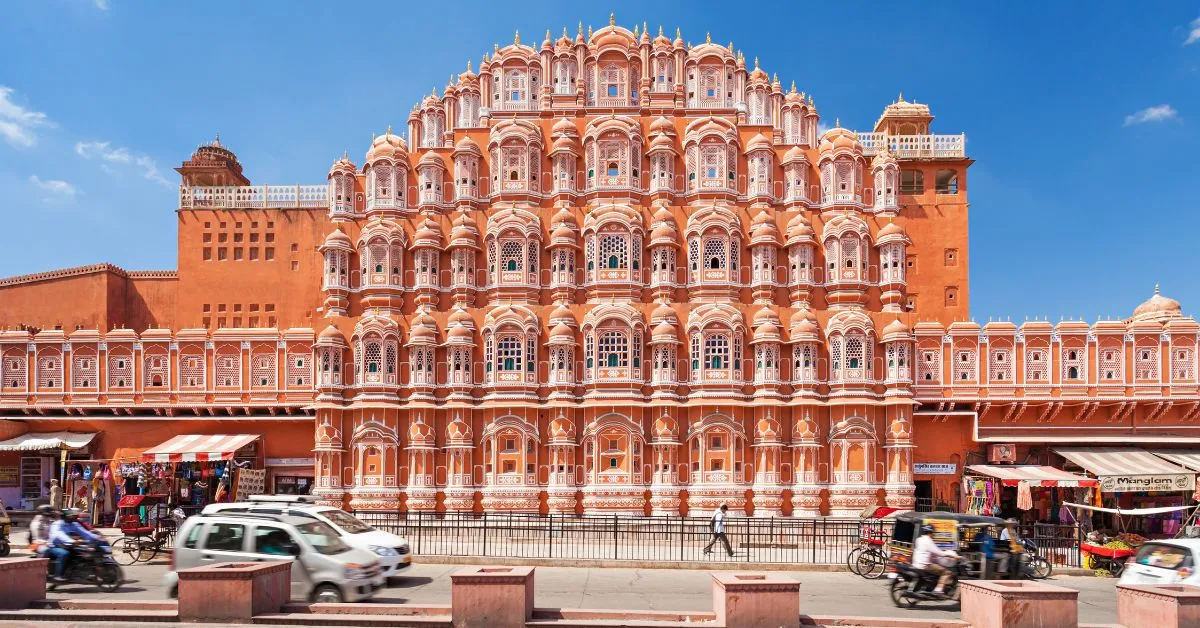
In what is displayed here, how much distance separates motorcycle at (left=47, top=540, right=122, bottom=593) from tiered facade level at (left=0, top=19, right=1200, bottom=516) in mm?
15918

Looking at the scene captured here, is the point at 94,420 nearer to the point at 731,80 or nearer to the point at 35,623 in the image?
the point at 35,623

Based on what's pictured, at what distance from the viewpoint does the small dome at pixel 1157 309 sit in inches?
1404

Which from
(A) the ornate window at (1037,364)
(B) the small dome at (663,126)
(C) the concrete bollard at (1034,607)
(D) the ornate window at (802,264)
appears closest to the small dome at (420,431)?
(B) the small dome at (663,126)

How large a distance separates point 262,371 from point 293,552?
2070 centimetres

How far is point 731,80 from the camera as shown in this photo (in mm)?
38125

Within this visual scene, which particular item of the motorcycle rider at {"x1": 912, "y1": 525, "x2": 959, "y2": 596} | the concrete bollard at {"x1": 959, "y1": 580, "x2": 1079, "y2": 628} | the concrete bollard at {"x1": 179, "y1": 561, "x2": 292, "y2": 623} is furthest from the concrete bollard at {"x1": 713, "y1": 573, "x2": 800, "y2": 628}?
the concrete bollard at {"x1": 179, "y1": 561, "x2": 292, "y2": 623}

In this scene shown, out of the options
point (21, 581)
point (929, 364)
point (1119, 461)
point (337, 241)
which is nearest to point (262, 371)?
point (337, 241)

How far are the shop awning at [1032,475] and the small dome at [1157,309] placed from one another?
26.7 feet

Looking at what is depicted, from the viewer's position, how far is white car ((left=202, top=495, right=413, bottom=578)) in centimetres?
1723

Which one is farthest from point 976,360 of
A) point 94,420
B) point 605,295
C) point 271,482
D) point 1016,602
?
point 94,420

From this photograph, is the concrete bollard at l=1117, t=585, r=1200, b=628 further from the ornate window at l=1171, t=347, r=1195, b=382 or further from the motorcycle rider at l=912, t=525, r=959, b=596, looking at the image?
the ornate window at l=1171, t=347, r=1195, b=382

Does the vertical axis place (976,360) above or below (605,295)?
below

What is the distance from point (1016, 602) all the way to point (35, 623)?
1403 cm

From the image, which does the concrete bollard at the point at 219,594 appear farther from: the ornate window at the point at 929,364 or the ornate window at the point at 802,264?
the ornate window at the point at 929,364
